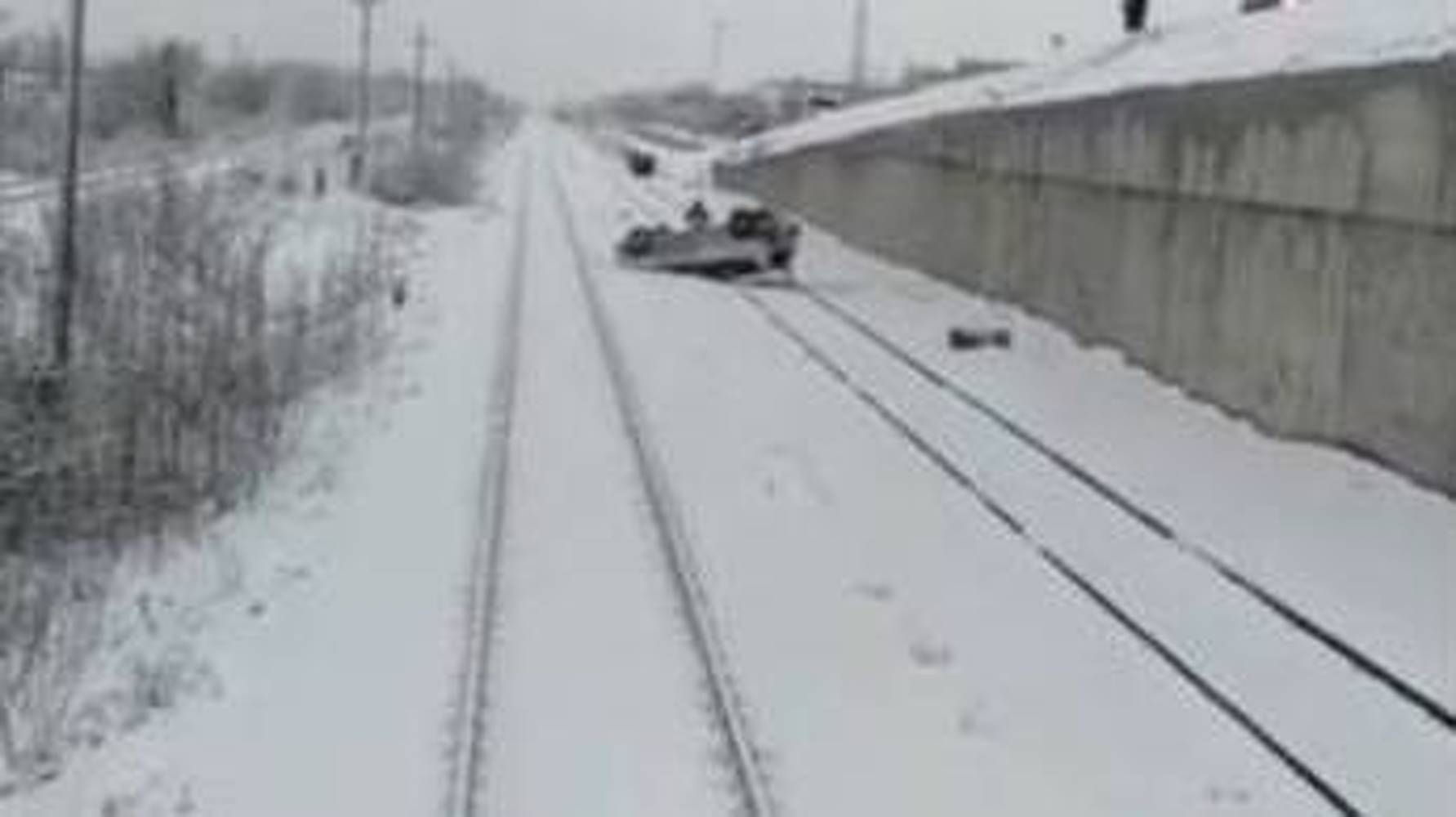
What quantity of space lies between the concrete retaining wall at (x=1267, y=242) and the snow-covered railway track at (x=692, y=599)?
4996 millimetres

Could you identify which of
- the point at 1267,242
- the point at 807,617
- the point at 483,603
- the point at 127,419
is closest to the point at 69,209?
the point at 127,419

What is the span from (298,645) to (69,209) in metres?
6.26

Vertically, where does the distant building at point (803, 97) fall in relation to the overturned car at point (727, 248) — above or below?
above

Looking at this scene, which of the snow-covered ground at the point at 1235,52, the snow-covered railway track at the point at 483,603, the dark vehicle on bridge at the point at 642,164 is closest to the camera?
the snow-covered railway track at the point at 483,603

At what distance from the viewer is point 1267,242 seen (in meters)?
22.5

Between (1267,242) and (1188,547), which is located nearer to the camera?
(1188,547)

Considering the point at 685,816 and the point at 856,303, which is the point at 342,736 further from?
the point at 856,303

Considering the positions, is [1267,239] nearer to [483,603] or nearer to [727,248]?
[483,603]

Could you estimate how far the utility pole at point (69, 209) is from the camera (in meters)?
17.5

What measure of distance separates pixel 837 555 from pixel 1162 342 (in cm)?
1026

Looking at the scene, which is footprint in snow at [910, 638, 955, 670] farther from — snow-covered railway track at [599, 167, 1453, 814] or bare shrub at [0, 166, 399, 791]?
bare shrub at [0, 166, 399, 791]

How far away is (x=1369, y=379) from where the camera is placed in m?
19.5

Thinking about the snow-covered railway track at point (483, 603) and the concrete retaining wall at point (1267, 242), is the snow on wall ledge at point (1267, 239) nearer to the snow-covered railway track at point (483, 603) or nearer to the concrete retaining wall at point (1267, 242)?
the concrete retaining wall at point (1267, 242)

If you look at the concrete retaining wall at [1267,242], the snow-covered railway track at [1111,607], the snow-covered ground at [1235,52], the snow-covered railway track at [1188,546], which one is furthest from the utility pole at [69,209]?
the snow-covered ground at [1235,52]
